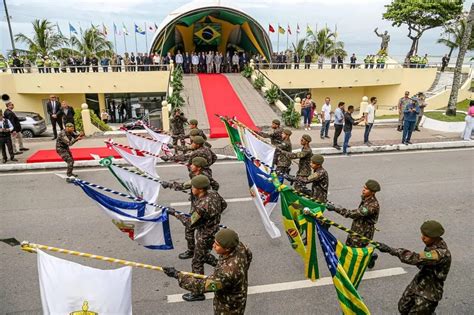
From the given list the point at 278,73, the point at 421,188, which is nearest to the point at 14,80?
the point at 278,73

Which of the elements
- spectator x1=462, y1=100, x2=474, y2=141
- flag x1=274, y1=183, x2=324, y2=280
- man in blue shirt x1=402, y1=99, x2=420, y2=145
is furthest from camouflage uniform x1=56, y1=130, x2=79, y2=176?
spectator x1=462, y1=100, x2=474, y2=141

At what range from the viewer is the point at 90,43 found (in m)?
35.1

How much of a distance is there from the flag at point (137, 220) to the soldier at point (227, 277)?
6.15 ft

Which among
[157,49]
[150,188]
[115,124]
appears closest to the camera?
[150,188]

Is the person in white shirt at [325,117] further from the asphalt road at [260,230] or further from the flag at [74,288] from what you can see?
the flag at [74,288]

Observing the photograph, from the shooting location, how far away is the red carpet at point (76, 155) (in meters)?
11.4

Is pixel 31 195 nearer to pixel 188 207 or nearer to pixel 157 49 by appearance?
pixel 188 207

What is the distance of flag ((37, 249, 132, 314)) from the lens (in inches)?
144

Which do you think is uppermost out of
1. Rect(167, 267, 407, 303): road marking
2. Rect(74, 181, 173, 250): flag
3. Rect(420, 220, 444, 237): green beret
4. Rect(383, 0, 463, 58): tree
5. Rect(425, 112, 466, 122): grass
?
Rect(383, 0, 463, 58): tree

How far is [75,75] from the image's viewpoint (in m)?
23.0

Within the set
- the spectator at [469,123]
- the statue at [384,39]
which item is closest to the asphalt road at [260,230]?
the spectator at [469,123]

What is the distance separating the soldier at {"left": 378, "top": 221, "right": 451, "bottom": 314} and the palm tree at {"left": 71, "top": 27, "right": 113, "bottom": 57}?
35906 millimetres

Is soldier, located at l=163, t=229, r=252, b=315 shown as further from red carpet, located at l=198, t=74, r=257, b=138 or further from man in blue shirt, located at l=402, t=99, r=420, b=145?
man in blue shirt, located at l=402, t=99, r=420, b=145

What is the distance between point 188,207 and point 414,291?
5.14 m
